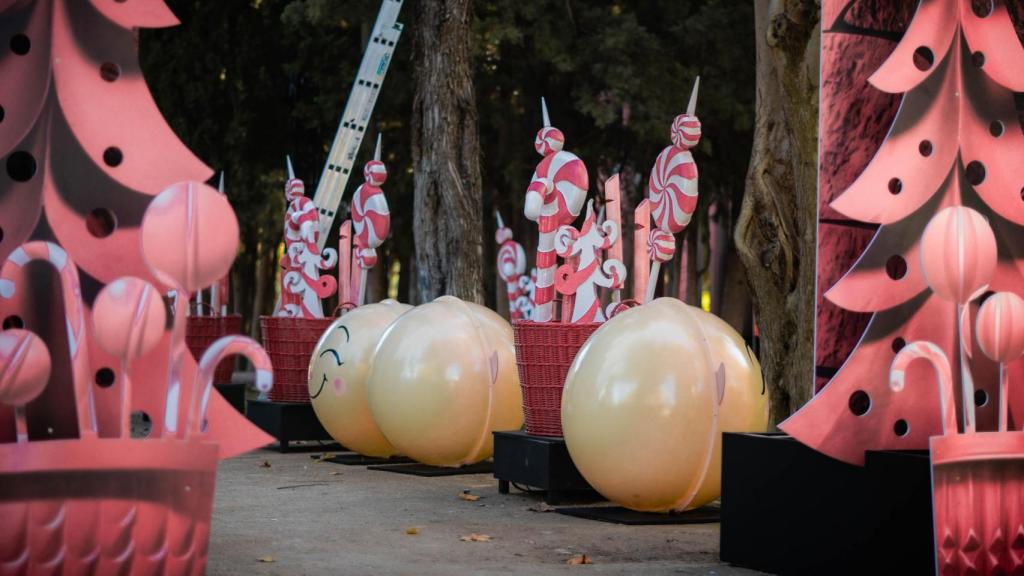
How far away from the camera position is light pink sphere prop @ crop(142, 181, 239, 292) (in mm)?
5199

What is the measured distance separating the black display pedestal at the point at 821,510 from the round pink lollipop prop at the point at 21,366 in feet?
11.1

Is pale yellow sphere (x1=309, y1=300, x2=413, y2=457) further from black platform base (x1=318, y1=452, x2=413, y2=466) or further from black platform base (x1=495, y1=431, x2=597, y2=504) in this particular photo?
black platform base (x1=495, y1=431, x2=597, y2=504)

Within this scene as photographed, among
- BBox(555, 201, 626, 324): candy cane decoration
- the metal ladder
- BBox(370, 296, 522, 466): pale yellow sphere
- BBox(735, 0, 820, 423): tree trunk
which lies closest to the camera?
BBox(735, 0, 820, 423): tree trunk

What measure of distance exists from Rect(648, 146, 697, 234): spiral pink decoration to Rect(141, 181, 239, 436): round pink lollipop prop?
207 inches

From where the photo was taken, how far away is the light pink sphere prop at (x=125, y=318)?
5156 mm

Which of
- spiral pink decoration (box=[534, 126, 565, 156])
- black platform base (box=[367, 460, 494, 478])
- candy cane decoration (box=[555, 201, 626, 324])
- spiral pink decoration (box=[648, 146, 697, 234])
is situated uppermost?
spiral pink decoration (box=[534, 126, 565, 156])

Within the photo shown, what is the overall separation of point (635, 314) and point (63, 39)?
395 cm

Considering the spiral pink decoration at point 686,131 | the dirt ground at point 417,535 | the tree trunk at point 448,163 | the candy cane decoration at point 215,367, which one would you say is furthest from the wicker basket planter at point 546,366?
the tree trunk at point 448,163

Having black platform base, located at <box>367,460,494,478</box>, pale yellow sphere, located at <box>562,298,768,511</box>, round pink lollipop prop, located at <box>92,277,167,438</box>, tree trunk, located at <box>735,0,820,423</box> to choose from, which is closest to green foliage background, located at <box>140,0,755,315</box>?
black platform base, located at <box>367,460,494,478</box>

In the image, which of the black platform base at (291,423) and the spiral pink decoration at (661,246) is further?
the black platform base at (291,423)

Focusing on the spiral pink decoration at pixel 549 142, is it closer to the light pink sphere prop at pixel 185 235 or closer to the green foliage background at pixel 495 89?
the light pink sphere prop at pixel 185 235

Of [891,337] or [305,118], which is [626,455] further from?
[305,118]

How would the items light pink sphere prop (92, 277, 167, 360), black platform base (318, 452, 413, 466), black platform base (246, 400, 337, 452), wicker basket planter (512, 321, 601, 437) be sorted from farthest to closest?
black platform base (246, 400, 337, 452) < black platform base (318, 452, 413, 466) < wicker basket planter (512, 321, 601, 437) < light pink sphere prop (92, 277, 167, 360)

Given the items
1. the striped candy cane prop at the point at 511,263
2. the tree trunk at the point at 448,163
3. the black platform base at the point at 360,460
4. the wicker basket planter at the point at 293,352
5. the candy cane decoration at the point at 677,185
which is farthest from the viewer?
the striped candy cane prop at the point at 511,263
